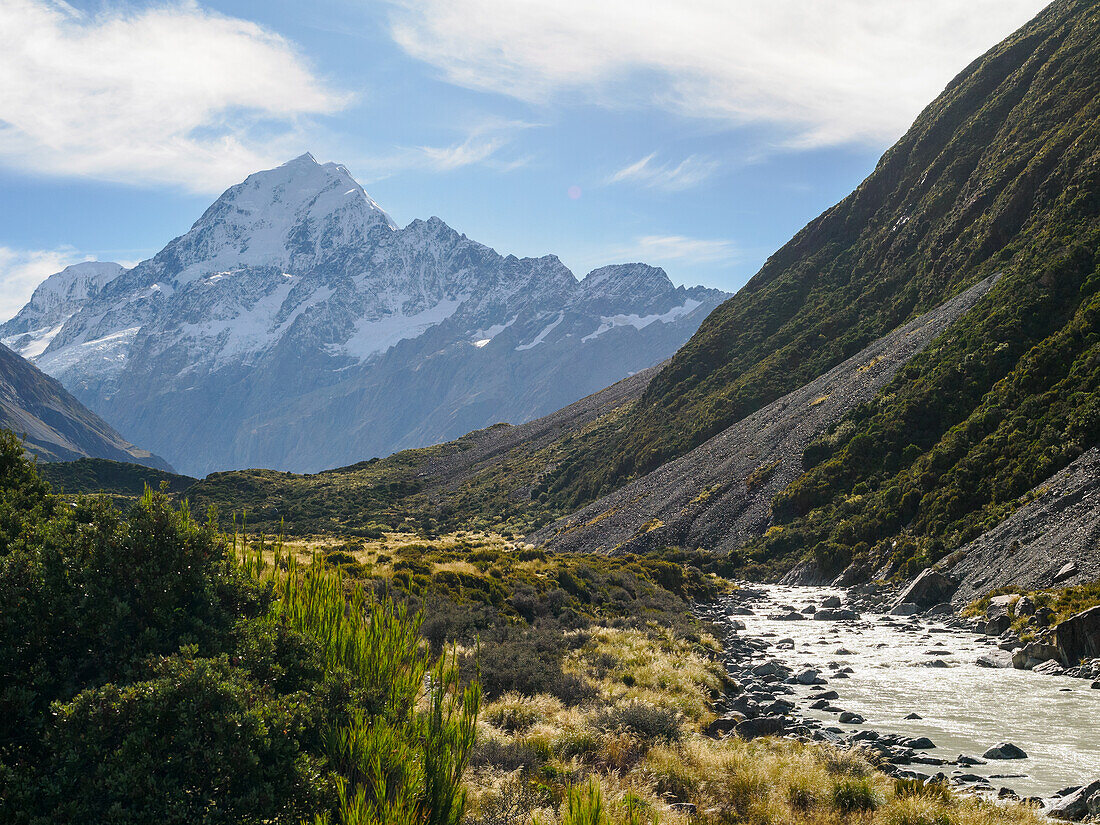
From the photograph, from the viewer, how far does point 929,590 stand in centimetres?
2961

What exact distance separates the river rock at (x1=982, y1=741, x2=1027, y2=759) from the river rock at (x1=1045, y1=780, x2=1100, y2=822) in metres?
2.76

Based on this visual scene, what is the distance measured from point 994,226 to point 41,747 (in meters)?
73.7

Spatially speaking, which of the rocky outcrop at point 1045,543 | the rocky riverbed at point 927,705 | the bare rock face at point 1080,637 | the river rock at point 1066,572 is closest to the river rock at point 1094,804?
the rocky riverbed at point 927,705

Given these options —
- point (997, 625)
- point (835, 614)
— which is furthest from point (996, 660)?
point (835, 614)

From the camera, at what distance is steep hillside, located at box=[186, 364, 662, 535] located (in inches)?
3959

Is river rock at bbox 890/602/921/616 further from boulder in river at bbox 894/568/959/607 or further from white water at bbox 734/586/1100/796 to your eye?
white water at bbox 734/586/1100/796

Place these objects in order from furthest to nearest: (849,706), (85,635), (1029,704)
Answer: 1. (849,706)
2. (1029,704)
3. (85,635)

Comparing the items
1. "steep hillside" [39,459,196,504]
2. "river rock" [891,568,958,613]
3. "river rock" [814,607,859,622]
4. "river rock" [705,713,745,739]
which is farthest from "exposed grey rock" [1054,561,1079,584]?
"steep hillside" [39,459,196,504]

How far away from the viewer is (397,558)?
1532 inches

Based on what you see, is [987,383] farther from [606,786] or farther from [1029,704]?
[606,786]

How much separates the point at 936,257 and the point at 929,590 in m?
51.8

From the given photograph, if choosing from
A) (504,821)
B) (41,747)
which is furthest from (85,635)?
(504,821)

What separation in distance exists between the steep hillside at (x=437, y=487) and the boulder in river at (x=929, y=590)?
58.2m

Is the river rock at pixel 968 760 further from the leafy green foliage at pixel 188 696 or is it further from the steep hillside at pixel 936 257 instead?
the steep hillside at pixel 936 257
